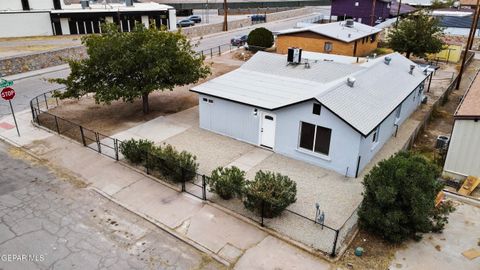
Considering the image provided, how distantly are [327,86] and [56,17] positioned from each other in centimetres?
4386

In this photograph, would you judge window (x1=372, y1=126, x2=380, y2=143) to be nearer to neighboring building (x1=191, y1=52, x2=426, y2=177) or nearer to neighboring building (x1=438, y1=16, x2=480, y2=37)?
neighboring building (x1=191, y1=52, x2=426, y2=177)

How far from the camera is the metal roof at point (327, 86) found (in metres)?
16.2

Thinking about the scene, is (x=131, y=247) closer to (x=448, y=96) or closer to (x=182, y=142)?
(x=182, y=142)

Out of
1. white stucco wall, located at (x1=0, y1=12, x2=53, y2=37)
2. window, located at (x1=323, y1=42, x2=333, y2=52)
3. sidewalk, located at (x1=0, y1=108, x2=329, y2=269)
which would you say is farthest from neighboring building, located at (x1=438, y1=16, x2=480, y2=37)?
white stucco wall, located at (x1=0, y1=12, x2=53, y2=37)

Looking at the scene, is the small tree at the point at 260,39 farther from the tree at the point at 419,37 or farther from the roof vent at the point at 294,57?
the roof vent at the point at 294,57

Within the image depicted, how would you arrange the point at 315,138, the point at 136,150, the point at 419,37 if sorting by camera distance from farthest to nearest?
the point at 419,37 → the point at 315,138 → the point at 136,150

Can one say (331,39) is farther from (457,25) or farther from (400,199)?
(400,199)

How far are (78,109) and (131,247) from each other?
50.1 ft

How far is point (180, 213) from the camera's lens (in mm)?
13305

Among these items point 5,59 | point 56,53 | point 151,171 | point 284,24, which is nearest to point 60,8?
point 56,53

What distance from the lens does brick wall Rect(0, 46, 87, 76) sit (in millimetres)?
31183

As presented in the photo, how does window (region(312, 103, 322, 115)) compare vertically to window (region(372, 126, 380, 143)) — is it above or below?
above

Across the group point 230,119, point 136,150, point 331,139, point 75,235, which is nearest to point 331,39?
point 230,119

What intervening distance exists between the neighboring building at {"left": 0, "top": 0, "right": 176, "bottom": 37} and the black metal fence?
30.1m
